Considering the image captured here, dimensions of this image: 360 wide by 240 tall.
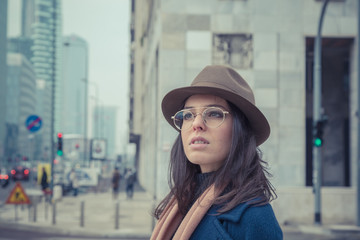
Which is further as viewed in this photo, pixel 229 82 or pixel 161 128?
pixel 161 128

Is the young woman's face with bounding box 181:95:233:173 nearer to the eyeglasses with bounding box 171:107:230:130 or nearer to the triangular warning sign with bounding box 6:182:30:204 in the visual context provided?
the eyeglasses with bounding box 171:107:230:130

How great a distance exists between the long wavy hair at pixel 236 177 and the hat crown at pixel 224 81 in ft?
0.29

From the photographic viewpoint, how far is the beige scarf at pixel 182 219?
194cm

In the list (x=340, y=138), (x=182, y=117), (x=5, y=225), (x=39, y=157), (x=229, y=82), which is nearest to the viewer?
(x=229, y=82)

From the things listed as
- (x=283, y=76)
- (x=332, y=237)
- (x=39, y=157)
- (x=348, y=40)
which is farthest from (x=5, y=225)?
(x=39, y=157)

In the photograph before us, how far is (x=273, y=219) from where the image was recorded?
1.80 metres

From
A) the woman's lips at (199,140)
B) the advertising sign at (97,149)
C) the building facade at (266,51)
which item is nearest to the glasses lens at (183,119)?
the woman's lips at (199,140)

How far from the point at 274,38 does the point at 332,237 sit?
8.71 metres

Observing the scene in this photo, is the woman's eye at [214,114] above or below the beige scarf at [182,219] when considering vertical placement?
above

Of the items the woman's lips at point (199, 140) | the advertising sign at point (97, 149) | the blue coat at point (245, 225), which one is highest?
the woman's lips at point (199, 140)

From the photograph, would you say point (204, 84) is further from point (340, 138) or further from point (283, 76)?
point (340, 138)

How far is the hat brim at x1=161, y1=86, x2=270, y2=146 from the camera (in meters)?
2.08

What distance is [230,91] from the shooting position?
204 centimetres

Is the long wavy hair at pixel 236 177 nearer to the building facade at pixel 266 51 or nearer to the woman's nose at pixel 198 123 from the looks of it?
the woman's nose at pixel 198 123
